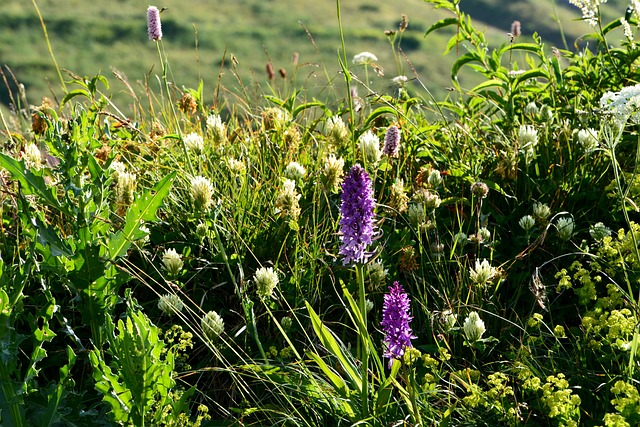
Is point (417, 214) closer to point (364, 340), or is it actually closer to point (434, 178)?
point (434, 178)

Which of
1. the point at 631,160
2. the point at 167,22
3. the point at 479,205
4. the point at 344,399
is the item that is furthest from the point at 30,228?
the point at 167,22

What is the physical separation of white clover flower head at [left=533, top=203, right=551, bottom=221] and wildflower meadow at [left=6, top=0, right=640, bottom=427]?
11 mm

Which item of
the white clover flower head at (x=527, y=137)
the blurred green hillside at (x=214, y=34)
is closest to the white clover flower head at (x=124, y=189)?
the white clover flower head at (x=527, y=137)

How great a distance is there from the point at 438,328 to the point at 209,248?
41.0 inches

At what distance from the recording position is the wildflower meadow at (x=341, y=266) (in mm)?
2359

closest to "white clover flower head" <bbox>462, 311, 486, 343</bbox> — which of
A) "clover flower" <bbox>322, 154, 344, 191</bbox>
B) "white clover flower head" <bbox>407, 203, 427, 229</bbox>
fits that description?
"white clover flower head" <bbox>407, 203, 427, 229</bbox>

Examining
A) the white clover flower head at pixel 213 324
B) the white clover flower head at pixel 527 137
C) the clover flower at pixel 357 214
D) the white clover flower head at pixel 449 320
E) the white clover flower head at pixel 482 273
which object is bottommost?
the white clover flower head at pixel 213 324

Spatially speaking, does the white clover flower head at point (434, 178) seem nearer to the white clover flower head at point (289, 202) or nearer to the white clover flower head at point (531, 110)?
the white clover flower head at point (289, 202)

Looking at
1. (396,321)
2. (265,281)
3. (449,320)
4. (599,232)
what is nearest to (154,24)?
(265,281)

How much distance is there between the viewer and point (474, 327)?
2621 mm

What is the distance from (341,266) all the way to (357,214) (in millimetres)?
972

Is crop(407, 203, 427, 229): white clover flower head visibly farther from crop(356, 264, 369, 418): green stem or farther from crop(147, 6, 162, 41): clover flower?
crop(147, 6, 162, 41): clover flower

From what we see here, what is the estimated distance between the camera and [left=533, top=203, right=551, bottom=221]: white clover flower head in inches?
123

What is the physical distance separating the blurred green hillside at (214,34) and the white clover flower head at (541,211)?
6558 centimetres
